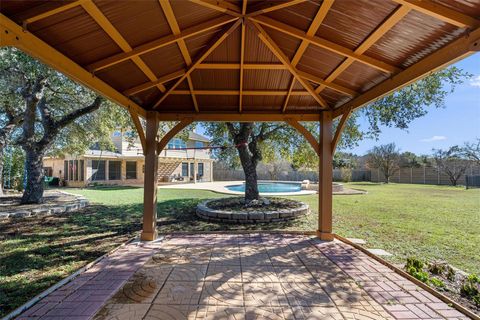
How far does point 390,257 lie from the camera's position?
4836 millimetres

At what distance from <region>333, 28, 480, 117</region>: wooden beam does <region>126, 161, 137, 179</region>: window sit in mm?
21746

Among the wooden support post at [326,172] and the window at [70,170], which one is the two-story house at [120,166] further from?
the wooden support post at [326,172]

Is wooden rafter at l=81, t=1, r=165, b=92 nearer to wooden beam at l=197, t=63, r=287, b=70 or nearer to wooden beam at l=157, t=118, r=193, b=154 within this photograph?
wooden beam at l=197, t=63, r=287, b=70

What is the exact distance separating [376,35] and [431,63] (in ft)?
2.19

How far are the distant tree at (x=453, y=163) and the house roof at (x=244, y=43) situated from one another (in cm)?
2489

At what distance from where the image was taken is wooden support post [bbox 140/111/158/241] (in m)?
5.52

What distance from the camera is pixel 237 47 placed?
4.01 m

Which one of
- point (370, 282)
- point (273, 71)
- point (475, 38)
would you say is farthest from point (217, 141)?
point (475, 38)

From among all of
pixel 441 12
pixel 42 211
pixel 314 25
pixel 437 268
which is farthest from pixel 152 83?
pixel 42 211

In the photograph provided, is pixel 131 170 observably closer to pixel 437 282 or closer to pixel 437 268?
pixel 437 268

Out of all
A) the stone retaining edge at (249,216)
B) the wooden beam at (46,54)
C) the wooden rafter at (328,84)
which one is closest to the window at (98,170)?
the stone retaining edge at (249,216)

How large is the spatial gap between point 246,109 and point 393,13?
3.58 metres

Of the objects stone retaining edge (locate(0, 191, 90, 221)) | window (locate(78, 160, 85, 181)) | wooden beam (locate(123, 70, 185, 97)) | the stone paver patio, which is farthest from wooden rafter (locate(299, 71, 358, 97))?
window (locate(78, 160, 85, 181))

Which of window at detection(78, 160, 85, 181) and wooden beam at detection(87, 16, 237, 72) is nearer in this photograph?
wooden beam at detection(87, 16, 237, 72)
